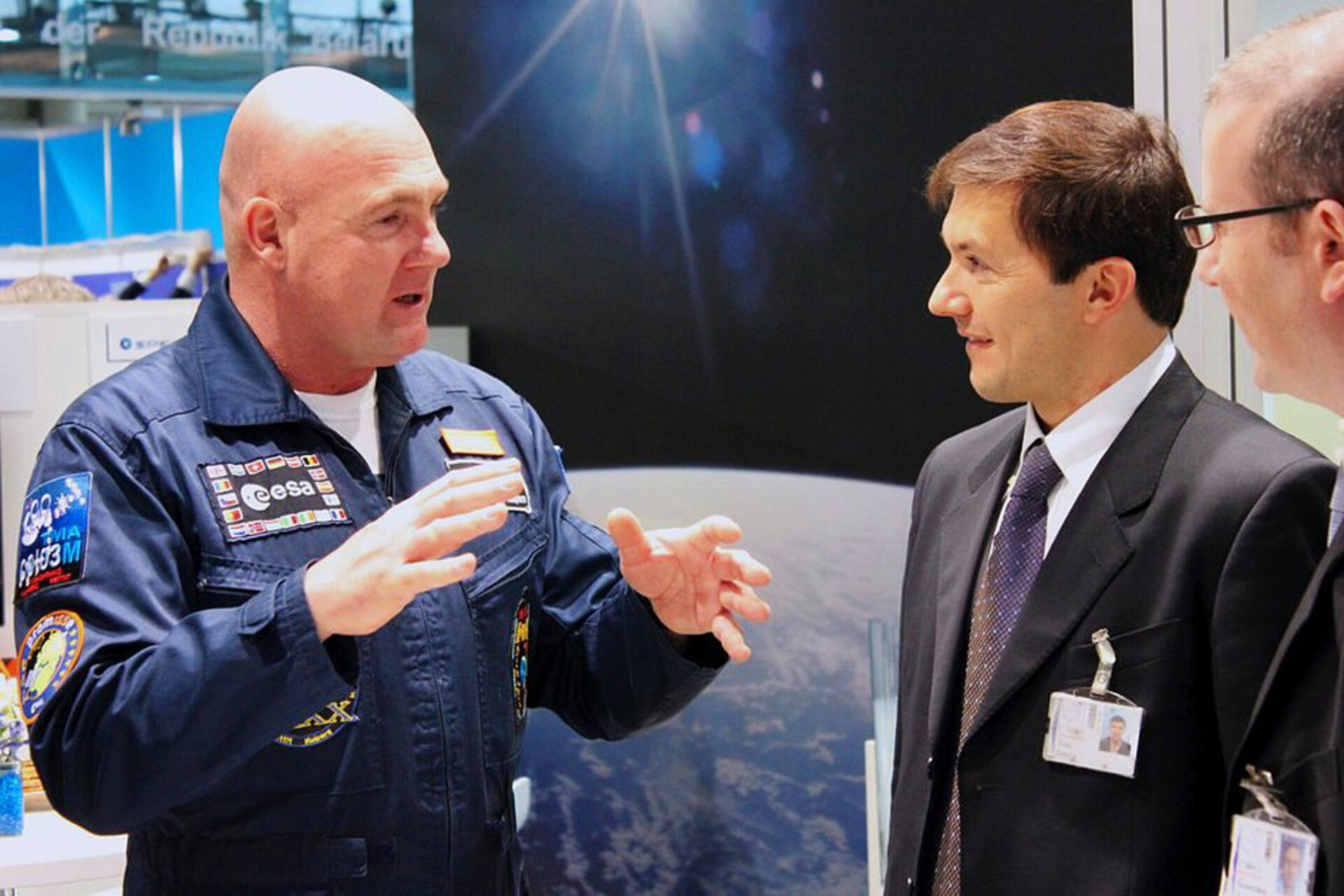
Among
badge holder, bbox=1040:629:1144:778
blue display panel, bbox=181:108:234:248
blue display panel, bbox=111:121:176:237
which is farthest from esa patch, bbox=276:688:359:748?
blue display panel, bbox=111:121:176:237

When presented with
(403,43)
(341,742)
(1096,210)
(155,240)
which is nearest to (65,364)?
(155,240)

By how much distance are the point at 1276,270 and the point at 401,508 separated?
0.98 metres

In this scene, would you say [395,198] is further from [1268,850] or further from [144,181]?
[144,181]

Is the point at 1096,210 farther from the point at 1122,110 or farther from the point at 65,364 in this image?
the point at 65,364

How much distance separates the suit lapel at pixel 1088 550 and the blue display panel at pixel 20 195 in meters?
8.25

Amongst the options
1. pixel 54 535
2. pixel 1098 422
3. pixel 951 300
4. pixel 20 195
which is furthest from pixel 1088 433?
pixel 20 195

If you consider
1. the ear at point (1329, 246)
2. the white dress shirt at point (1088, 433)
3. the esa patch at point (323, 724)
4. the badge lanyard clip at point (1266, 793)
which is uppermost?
the ear at point (1329, 246)

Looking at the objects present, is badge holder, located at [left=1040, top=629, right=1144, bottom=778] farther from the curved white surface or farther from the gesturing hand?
the curved white surface

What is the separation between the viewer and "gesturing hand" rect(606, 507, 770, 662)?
6.67ft

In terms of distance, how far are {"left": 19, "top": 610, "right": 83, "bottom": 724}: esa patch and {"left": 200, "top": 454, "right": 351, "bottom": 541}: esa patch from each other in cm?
22

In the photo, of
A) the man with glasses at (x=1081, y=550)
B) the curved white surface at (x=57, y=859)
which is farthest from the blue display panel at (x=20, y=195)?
the man with glasses at (x=1081, y=550)

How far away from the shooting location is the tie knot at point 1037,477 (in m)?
2.15

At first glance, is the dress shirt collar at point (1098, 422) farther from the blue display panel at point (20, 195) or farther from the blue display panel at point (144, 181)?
the blue display panel at point (20, 195)

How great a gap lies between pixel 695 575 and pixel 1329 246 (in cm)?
91
